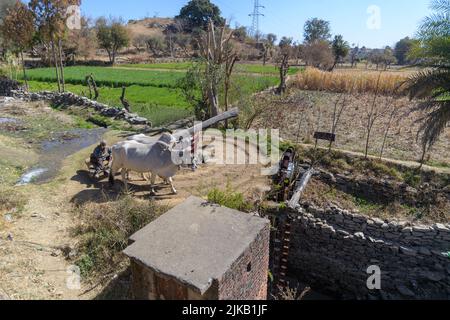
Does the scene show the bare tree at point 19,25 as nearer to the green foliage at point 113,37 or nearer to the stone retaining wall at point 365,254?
the stone retaining wall at point 365,254

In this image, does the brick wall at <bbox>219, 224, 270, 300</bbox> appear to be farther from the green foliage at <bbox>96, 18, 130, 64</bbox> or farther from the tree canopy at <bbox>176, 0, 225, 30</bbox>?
the tree canopy at <bbox>176, 0, 225, 30</bbox>

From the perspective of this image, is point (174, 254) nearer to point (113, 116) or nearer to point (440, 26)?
point (440, 26)

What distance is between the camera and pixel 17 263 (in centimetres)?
647

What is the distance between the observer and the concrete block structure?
15.0ft

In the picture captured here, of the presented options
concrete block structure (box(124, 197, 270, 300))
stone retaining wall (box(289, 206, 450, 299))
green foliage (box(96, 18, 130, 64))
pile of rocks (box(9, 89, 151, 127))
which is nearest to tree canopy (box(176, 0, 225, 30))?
green foliage (box(96, 18, 130, 64))

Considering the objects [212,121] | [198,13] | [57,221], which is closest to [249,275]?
[57,221]

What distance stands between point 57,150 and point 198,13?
2174 inches

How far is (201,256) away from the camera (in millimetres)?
4859

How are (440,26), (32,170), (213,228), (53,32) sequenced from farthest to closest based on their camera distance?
(53,32) < (32,170) < (440,26) < (213,228)

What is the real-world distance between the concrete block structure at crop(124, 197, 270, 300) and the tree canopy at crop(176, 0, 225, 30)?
189ft

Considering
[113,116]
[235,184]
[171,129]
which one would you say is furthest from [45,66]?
[235,184]

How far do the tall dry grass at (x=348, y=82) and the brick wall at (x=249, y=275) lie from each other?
18252 mm

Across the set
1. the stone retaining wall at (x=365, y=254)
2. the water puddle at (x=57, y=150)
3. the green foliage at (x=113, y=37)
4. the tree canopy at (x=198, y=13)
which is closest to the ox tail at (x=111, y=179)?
the water puddle at (x=57, y=150)

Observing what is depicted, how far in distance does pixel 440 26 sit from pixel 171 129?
9.80 m
